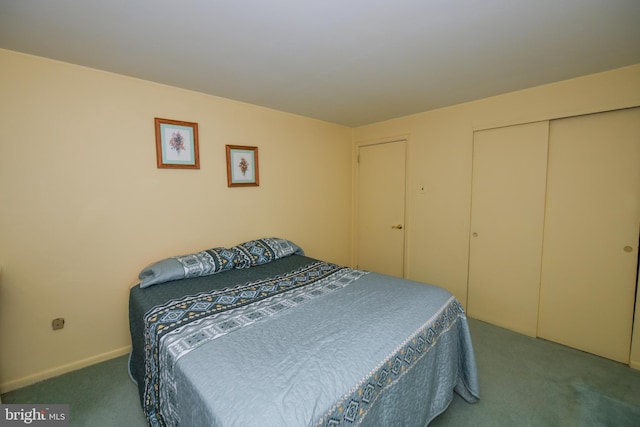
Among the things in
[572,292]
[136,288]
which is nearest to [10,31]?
[136,288]

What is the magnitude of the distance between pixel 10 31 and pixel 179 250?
1.75 m

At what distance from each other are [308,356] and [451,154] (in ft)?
8.83

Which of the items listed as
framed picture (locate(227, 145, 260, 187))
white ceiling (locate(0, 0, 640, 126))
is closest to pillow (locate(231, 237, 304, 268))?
framed picture (locate(227, 145, 260, 187))

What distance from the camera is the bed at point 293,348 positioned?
102cm

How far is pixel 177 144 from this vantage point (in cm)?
245

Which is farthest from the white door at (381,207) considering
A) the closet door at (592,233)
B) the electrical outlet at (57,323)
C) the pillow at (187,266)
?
the electrical outlet at (57,323)

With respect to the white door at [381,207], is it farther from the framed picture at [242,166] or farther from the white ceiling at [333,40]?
the framed picture at [242,166]

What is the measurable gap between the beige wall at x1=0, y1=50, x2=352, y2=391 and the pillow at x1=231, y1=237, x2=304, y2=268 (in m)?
0.29

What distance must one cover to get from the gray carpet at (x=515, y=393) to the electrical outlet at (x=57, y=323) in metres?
0.36

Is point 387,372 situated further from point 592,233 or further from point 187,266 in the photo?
point 592,233

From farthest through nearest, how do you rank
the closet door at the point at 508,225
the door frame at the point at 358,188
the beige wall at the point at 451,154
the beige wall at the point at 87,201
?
the door frame at the point at 358,188
the closet door at the point at 508,225
the beige wall at the point at 451,154
the beige wall at the point at 87,201

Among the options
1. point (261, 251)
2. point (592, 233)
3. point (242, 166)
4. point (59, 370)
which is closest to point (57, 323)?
point (59, 370)

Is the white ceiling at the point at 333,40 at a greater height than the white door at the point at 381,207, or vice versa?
the white ceiling at the point at 333,40

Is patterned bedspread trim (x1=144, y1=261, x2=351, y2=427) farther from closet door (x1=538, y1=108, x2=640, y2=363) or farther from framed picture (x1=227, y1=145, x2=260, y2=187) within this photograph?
closet door (x1=538, y1=108, x2=640, y2=363)
